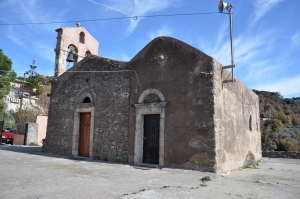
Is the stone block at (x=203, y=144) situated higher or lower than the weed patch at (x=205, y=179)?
higher

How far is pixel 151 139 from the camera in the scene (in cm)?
884

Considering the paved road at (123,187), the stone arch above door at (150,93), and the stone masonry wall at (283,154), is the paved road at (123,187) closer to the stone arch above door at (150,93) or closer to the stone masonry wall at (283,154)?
the stone arch above door at (150,93)

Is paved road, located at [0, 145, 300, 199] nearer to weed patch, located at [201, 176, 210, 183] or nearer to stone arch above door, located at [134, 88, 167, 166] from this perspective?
weed patch, located at [201, 176, 210, 183]

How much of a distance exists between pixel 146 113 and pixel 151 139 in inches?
37.9

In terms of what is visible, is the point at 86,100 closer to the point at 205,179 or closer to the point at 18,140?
the point at 205,179

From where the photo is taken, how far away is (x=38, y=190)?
15.0 ft

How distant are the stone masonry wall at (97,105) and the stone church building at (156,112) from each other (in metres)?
0.04

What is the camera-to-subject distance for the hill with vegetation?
73.4 feet

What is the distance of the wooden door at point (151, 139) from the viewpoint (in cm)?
867

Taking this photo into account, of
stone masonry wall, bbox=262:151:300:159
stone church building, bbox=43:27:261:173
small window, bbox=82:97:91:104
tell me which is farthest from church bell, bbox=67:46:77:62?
stone masonry wall, bbox=262:151:300:159

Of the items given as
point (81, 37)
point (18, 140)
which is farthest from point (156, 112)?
point (18, 140)

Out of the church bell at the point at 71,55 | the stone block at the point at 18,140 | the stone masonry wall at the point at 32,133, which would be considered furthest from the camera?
the stone block at the point at 18,140

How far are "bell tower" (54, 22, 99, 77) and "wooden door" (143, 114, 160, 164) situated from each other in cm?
584

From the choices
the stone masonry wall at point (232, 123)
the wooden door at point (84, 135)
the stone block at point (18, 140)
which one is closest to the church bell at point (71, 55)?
the wooden door at point (84, 135)
